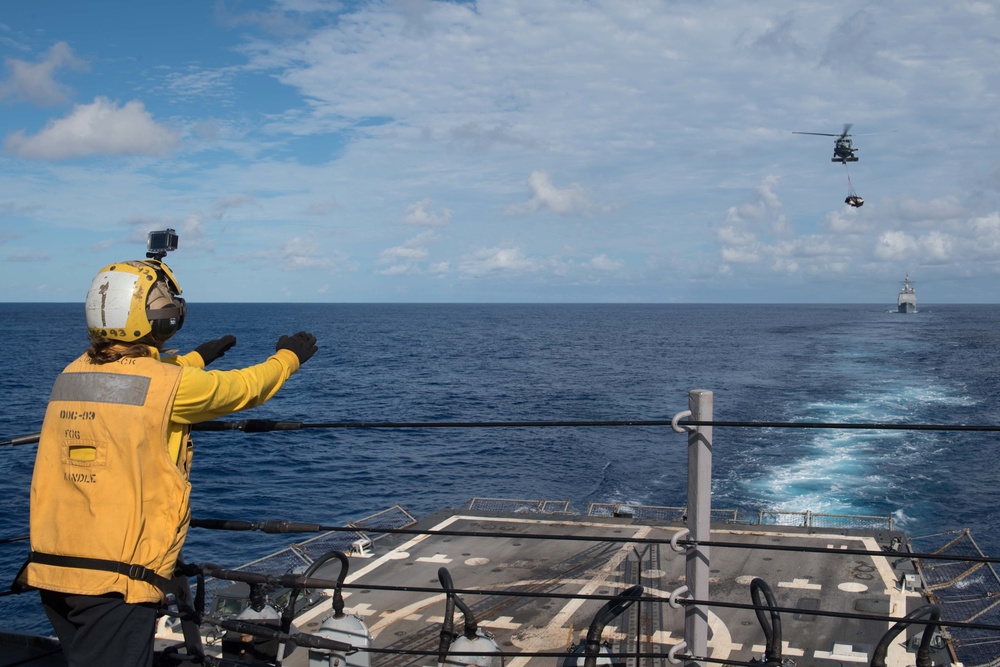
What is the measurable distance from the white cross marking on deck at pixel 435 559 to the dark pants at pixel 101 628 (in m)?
18.2

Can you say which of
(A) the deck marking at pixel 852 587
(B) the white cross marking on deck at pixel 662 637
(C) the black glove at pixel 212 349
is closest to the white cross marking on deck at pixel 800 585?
(A) the deck marking at pixel 852 587

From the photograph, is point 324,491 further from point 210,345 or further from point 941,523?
point 210,345

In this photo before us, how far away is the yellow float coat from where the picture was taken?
13.1 ft

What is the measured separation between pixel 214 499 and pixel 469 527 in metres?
22.3

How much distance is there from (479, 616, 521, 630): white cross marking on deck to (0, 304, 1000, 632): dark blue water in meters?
18.2

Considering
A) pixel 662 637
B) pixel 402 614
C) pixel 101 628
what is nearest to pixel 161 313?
pixel 101 628

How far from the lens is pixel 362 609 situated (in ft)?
59.4

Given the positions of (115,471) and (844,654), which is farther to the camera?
(844,654)

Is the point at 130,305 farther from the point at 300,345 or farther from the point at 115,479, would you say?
the point at 300,345

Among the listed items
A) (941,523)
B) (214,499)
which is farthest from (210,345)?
(214,499)

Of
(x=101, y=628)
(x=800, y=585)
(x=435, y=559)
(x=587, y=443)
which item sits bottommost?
(x=587, y=443)

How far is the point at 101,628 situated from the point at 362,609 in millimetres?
14790

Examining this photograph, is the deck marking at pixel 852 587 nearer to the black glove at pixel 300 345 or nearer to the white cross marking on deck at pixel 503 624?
the white cross marking on deck at pixel 503 624

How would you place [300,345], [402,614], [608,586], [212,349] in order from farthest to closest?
[608,586] < [402,614] < [212,349] < [300,345]
